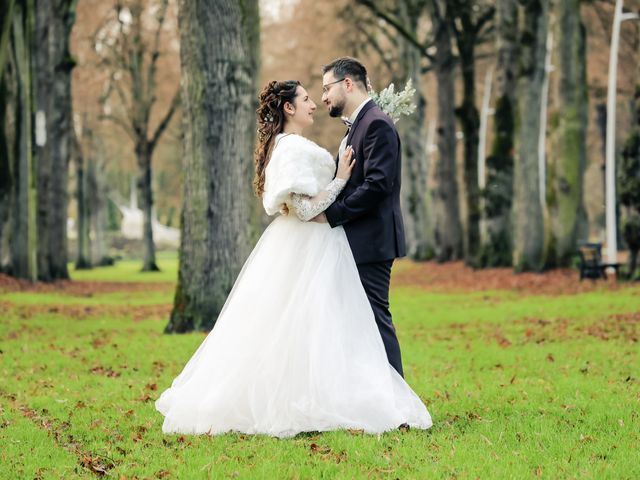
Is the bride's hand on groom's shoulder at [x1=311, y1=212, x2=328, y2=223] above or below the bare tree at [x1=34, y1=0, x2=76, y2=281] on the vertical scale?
below

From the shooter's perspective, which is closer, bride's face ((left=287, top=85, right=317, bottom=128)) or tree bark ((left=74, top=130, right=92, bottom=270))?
bride's face ((left=287, top=85, right=317, bottom=128))

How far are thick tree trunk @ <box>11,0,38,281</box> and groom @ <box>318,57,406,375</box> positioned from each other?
1588 centimetres

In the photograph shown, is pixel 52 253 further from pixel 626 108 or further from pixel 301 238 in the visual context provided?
pixel 626 108

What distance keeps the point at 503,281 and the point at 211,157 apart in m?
11.7

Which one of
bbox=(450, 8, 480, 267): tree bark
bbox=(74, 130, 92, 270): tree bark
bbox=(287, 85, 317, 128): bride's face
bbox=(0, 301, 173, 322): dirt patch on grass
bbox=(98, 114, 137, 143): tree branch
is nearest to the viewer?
bbox=(287, 85, 317, 128): bride's face

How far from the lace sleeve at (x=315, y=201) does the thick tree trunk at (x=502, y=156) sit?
65.5 ft

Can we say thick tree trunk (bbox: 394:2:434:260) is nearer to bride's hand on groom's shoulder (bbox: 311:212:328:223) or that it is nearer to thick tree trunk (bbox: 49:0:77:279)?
thick tree trunk (bbox: 49:0:77:279)

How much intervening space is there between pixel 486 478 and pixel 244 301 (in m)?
2.35

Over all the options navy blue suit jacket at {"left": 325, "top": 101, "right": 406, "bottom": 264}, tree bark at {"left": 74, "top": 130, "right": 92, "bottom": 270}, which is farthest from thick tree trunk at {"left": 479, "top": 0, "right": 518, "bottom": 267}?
navy blue suit jacket at {"left": 325, "top": 101, "right": 406, "bottom": 264}

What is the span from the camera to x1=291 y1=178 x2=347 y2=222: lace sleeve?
6.40 meters

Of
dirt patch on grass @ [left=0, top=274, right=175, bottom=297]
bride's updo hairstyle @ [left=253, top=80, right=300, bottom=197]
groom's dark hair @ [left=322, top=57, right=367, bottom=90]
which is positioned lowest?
dirt patch on grass @ [left=0, top=274, right=175, bottom=297]

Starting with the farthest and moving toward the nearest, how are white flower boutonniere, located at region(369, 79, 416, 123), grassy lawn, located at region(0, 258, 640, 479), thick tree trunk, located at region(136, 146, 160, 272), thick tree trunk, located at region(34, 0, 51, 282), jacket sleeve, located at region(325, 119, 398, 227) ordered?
thick tree trunk, located at region(136, 146, 160, 272), thick tree trunk, located at region(34, 0, 51, 282), white flower boutonniere, located at region(369, 79, 416, 123), jacket sleeve, located at region(325, 119, 398, 227), grassy lawn, located at region(0, 258, 640, 479)

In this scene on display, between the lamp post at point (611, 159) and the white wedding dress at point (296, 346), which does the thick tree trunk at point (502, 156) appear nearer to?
the lamp post at point (611, 159)

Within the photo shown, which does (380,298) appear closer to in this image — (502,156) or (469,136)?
(502,156)
